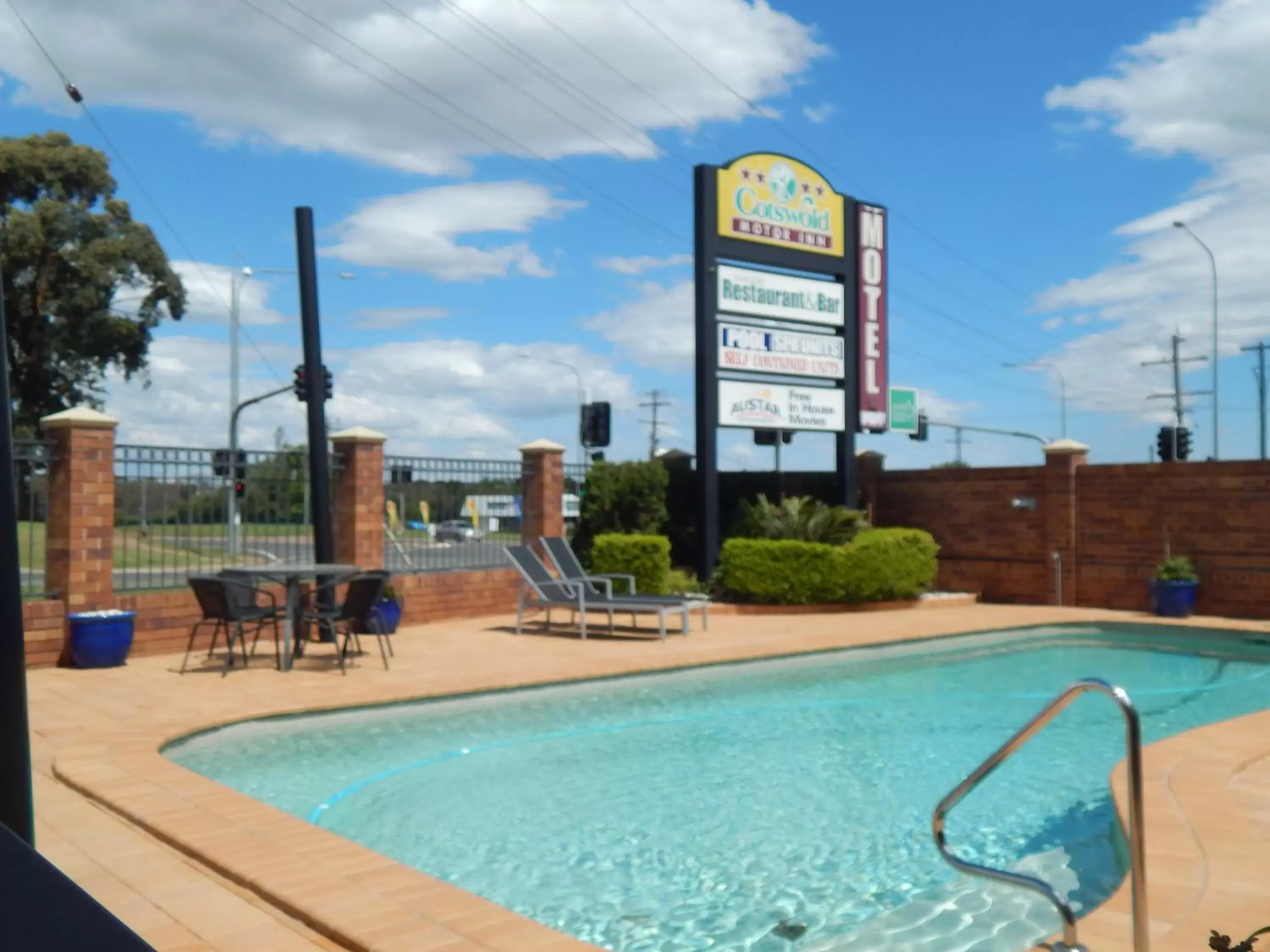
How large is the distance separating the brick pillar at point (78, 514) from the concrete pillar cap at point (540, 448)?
20.2ft

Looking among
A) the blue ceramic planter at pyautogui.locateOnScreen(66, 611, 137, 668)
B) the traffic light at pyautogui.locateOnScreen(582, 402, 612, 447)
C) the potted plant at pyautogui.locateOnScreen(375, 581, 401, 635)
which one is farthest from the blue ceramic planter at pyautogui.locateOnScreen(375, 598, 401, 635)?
the traffic light at pyautogui.locateOnScreen(582, 402, 612, 447)

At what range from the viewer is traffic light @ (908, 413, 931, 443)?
149 ft

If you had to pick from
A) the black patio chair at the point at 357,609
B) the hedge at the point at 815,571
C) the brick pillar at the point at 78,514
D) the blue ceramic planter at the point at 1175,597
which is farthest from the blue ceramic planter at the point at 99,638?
the blue ceramic planter at the point at 1175,597

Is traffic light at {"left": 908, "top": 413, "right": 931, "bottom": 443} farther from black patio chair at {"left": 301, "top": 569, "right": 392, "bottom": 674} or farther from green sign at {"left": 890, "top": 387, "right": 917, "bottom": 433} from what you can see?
black patio chair at {"left": 301, "top": 569, "right": 392, "bottom": 674}

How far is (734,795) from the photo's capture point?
6.50m

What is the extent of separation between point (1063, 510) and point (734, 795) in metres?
11.8

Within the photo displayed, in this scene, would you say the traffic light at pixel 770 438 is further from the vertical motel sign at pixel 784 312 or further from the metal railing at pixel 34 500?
the metal railing at pixel 34 500

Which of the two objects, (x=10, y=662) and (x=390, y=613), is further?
(x=390, y=613)

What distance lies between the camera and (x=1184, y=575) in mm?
15234

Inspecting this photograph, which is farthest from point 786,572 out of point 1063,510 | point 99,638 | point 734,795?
point 734,795

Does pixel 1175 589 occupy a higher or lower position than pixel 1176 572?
lower

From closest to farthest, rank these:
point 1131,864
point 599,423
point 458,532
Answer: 1. point 1131,864
2. point 458,532
3. point 599,423

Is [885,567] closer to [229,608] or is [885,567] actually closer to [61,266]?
[229,608]

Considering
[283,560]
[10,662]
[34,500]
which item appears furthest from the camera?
[283,560]
